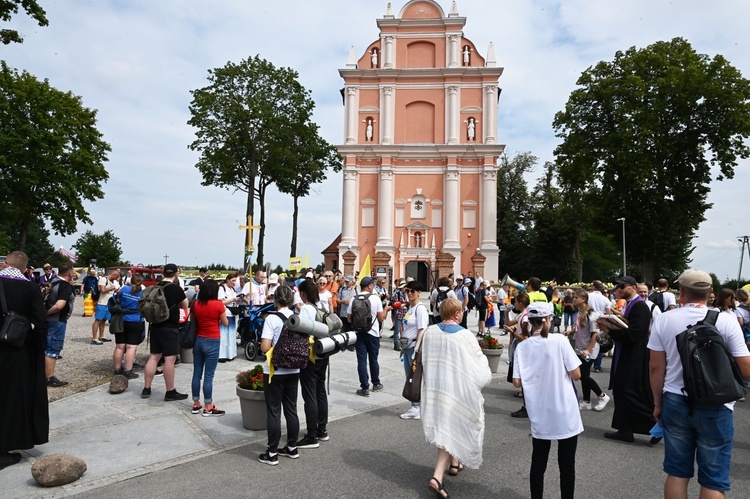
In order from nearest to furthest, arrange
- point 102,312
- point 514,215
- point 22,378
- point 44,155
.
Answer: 1. point 22,378
2. point 102,312
3. point 44,155
4. point 514,215

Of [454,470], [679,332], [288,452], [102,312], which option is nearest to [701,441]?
[679,332]

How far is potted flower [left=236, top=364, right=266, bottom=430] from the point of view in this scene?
21.9 feet

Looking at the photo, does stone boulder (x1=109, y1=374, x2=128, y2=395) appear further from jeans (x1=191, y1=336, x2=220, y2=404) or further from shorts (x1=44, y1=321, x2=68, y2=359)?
jeans (x1=191, y1=336, x2=220, y2=404)

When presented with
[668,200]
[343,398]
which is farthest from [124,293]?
[668,200]

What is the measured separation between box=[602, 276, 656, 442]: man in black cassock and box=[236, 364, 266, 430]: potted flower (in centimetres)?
423

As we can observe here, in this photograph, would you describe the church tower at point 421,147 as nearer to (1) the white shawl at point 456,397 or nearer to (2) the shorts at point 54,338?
(2) the shorts at point 54,338

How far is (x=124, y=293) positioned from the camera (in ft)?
30.6

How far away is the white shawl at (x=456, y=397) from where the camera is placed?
15.9 feet

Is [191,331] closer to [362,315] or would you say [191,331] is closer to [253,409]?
[253,409]

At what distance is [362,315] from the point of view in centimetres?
855

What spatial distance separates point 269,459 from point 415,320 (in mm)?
2954

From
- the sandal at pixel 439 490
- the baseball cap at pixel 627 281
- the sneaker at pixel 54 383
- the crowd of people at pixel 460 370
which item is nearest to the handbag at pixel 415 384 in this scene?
the crowd of people at pixel 460 370

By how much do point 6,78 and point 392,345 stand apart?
3205cm

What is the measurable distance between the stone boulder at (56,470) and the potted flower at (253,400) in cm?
201
